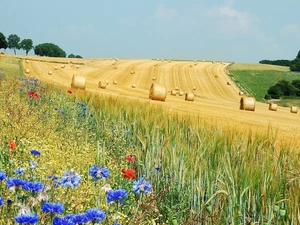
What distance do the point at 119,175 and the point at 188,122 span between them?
1666 millimetres

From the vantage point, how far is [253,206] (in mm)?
3236

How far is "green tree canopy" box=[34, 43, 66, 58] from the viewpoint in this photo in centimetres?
10981

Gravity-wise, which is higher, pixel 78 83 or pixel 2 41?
→ pixel 2 41

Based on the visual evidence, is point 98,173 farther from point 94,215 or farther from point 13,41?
point 13,41

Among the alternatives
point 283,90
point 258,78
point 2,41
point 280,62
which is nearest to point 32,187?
point 283,90

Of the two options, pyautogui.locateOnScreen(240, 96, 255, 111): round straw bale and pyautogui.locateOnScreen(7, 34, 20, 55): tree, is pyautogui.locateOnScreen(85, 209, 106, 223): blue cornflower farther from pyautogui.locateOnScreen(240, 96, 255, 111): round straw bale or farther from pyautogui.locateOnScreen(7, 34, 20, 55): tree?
pyautogui.locateOnScreen(7, 34, 20, 55): tree

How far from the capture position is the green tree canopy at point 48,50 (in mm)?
109812

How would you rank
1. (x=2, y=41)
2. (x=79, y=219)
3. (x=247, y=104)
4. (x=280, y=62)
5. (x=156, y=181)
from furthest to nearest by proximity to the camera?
(x=280, y=62), (x=2, y=41), (x=247, y=104), (x=156, y=181), (x=79, y=219)

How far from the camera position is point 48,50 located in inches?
4333

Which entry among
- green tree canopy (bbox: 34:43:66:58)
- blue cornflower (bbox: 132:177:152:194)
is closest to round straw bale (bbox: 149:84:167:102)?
blue cornflower (bbox: 132:177:152:194)

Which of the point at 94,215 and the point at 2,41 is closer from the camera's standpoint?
the point at 94,215

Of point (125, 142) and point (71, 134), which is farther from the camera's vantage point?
point (71, 134)

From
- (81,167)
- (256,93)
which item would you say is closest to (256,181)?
(81,167)

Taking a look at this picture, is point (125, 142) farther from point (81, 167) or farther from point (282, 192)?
point (282, 192)
